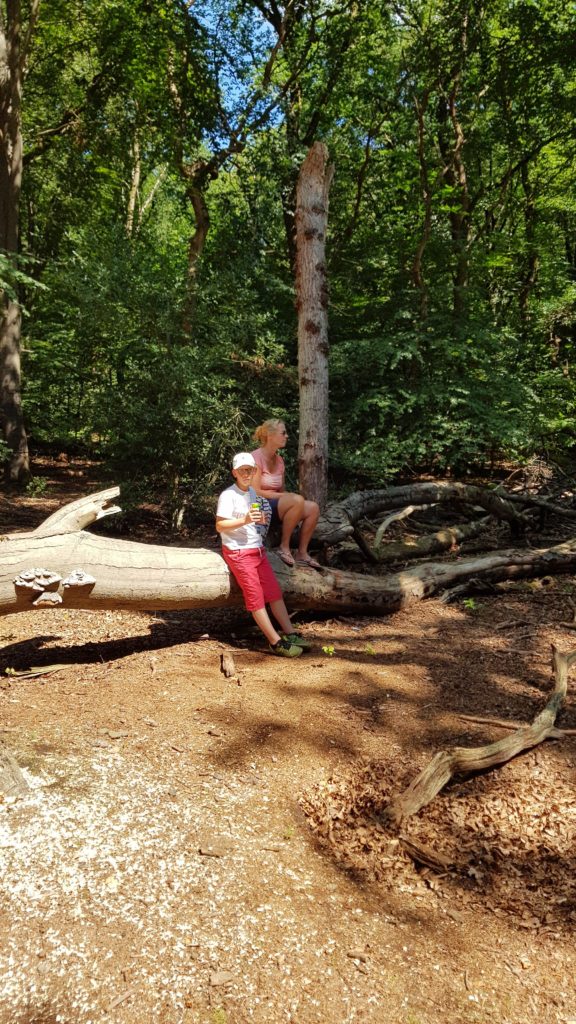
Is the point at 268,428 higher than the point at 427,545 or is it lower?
higher

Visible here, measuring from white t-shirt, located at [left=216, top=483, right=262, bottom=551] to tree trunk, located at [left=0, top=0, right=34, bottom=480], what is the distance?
738 cm

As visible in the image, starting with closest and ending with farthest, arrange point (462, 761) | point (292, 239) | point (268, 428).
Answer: point (462, 761)
point (268, 428)
point (292, 239)

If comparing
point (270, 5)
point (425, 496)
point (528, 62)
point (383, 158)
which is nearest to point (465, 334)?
point (425, 496)

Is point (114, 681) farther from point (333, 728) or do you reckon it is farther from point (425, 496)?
point (425, 496)

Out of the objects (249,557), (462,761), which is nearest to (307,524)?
(249,557)

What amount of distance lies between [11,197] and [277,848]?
1266 centimetres

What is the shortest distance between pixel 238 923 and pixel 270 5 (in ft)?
50.1

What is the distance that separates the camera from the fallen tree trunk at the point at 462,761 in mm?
2963

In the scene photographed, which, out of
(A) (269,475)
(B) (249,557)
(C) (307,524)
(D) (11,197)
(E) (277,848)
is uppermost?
(D) (11,197)

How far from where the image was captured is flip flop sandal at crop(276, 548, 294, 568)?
5.28 m

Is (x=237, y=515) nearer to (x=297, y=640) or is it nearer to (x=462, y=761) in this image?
(x=297, y=640)

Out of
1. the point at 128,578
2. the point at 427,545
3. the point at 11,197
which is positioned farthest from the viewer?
the point at 11,197

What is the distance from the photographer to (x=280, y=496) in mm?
5250

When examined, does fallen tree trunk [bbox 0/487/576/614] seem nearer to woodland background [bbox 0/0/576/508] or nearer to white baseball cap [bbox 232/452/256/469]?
white baseball cap [bbox 232/452/256/469]
